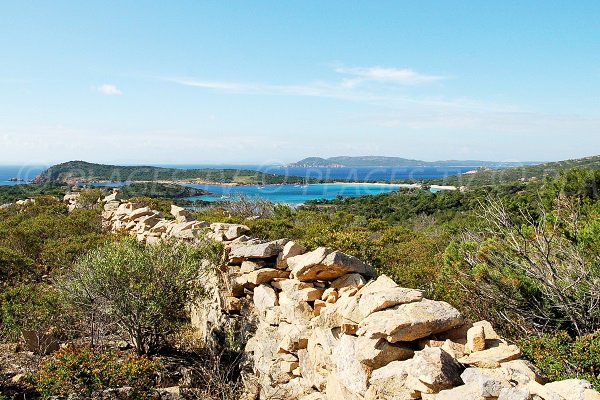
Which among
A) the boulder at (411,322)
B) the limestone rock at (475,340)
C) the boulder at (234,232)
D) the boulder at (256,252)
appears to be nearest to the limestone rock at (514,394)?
the limestone rock at (475,340)

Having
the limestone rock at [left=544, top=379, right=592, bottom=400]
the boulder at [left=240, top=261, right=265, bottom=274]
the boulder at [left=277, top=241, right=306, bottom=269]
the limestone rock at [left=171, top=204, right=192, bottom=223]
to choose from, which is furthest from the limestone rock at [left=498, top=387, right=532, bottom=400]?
the limestone rock at [left=171, top=204, right=192, bottom=223]

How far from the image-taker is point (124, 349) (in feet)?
35.1

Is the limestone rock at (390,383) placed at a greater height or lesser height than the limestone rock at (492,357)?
lesser

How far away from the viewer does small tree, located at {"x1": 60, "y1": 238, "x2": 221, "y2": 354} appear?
32.1ft

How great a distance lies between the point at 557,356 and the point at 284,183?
5065 inches

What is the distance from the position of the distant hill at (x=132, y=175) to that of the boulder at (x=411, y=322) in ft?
322

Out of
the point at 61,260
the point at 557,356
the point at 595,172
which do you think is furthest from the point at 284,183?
the point at 557,356

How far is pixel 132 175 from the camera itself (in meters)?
110

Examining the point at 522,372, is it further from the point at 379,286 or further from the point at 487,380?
the point at 379,286

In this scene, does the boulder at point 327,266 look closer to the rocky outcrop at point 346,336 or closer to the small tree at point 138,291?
the rocky outcrop at point 346,336

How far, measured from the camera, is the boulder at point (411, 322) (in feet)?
20.2

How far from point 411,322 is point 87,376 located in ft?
17.7

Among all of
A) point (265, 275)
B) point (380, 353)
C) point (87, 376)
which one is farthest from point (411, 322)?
point (87, 376)

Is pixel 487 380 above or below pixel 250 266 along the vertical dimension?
above
